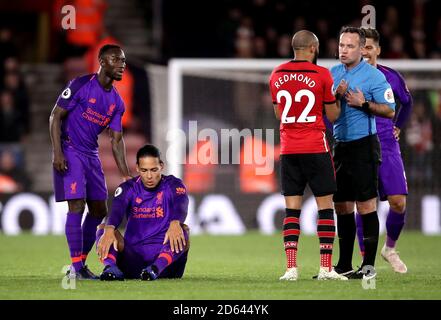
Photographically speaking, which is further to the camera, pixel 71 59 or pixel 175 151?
pixel 71 59

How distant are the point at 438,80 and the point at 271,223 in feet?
9.43

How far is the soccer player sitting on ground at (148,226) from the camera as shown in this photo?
7660 mm

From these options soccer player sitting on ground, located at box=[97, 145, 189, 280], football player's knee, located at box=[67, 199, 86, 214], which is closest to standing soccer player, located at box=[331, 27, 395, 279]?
soccer player sitting on ground, located at box=[97, 145, 189, 280]

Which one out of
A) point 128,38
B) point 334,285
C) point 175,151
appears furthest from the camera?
point 128,38

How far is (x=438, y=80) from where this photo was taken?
14.4 meters

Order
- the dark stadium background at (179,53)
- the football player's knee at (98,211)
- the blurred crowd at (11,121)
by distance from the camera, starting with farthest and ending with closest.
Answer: the blurred crowd at (11,121) < the dark stadium background at (179,53) < the football player's knee at (98,211)

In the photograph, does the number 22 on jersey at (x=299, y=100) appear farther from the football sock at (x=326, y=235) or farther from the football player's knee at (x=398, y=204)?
the football player's knee at (x=398, y=204)

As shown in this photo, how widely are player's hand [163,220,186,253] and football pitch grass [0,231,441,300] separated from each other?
0.23 metres

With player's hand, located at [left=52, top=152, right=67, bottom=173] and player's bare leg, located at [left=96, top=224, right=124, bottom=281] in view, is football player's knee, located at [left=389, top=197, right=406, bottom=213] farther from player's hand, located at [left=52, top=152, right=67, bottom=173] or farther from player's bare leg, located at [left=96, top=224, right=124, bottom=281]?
player's hand, located at [left=52, top=152, right=67, bottom=173]

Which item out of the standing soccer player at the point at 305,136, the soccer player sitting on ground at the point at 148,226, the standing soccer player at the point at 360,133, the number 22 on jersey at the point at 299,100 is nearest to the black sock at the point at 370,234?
the standing soccer player at the point at 360,133

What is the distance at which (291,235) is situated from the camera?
7629mm

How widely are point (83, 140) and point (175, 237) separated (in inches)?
41.9
